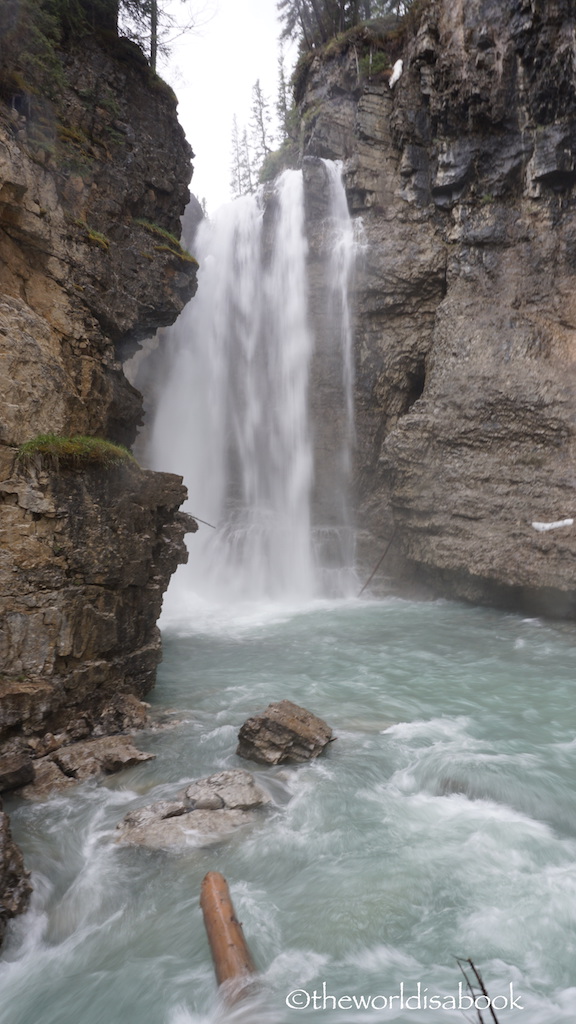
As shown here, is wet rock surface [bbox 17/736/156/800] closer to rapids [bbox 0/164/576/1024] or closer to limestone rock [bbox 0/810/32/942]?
rapids [bbox 0/164/576/1024]

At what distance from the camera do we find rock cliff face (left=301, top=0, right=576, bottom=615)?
13.6 m

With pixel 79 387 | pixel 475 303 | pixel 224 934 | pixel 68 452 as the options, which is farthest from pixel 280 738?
pixel 475 303

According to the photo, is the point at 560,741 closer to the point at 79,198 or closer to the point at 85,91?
the point at 79,198

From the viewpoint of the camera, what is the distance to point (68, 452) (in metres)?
7.02

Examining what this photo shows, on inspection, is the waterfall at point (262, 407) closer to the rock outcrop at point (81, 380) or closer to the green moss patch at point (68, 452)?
the rock outcrop at point (81, 380)

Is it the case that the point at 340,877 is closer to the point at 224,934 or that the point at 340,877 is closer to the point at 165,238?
the point at 224,934

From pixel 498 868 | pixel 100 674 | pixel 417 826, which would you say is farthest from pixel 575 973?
pixel 100 674

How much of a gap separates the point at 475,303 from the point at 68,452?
11968 mm

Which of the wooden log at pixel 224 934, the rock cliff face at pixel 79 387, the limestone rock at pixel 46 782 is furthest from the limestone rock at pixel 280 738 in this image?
the wooden log at pixel 224 934

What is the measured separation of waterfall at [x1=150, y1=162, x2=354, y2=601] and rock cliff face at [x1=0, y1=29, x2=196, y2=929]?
775 centimetres

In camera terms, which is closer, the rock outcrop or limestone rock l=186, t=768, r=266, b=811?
limestone rock l=186, t=768, r=266, b=811

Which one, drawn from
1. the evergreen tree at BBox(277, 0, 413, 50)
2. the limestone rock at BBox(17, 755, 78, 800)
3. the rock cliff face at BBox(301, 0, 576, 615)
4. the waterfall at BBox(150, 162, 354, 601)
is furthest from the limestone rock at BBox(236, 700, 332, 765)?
the evergreen tree at BBox(277, 0, 413, 50)

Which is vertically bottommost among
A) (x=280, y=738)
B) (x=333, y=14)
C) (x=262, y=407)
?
(x=280, y=738)

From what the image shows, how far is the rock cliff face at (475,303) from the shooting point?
13562 mm
